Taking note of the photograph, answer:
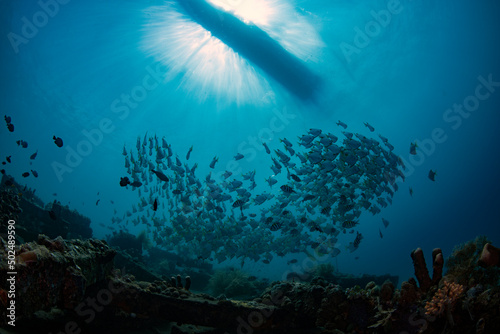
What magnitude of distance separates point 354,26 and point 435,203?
7533cm

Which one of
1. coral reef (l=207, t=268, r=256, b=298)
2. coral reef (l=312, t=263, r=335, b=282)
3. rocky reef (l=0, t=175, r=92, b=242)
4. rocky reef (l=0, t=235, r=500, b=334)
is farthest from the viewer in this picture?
coral reef (l=312, t=263, r=335, b=282)

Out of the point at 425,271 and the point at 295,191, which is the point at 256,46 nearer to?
the point at 295,191

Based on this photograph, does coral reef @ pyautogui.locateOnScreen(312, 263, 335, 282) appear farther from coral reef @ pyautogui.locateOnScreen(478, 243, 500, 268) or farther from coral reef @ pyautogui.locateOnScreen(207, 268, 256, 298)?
coral reef @ pyautogui.locateOnScreen(478, 243, 500, 268)

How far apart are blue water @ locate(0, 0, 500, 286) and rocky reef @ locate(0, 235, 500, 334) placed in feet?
35.1

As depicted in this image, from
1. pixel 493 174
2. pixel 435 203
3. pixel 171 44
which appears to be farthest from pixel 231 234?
pixel 435 203

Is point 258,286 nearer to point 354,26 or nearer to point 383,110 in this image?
point 354,26

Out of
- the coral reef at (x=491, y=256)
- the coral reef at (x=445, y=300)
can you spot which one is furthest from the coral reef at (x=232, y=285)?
the coral reef at (x=491, y=256)

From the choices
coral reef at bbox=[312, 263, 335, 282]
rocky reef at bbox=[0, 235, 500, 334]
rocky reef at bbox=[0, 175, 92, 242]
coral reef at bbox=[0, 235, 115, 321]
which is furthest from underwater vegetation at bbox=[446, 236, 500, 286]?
rocky reef at bbox=[0, 175, 92, 242]

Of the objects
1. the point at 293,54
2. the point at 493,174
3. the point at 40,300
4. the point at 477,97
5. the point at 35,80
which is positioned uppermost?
the point at 493,174

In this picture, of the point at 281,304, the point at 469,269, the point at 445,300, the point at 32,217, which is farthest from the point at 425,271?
the point at 32,217

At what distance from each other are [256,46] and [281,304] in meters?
20.5

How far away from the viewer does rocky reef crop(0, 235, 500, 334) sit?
132 inches

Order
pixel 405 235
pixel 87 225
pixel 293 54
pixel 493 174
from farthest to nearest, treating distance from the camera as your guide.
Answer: pixel 405 235 → pixel 493 174 → pixel 293 54 → pixel 87 225

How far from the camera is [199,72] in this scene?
26.1 metres
